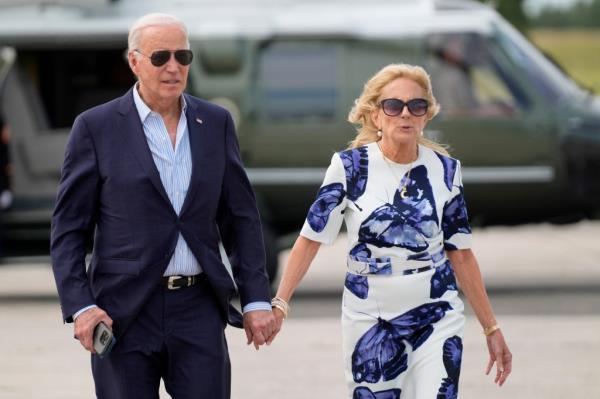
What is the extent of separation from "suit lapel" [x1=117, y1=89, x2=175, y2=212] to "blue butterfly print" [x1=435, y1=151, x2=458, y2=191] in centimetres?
98

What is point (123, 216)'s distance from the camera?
5.18 meters

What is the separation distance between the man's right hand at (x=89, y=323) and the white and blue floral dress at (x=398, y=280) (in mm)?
881

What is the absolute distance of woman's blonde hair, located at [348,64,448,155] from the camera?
571cm

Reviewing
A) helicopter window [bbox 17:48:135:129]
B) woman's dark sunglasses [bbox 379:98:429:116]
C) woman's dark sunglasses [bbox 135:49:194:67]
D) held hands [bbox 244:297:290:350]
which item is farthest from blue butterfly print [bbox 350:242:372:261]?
helicopter window [bbox 17:48:135:129]

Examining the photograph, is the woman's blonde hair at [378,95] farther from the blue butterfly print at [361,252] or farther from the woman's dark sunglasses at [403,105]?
the blue butterfly print at [361,252]

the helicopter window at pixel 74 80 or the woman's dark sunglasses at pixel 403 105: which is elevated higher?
the woman's dark sunglasses at pixel 403 105

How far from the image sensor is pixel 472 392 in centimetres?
885

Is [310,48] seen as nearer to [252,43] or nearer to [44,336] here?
[252,43]

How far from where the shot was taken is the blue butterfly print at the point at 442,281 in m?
5.54

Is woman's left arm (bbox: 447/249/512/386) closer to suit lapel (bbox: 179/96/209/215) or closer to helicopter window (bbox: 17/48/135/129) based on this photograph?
suit lapel (bbox: 179/96/209/215)

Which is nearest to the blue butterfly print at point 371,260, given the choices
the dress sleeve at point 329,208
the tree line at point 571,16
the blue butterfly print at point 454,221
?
the dress sleeve at point 329,208

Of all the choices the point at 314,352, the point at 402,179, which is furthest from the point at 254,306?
the point at 314,352

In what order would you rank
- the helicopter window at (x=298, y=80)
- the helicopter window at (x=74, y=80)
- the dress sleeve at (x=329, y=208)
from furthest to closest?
the helicopter window at (x=74, y=80)
the helicopter window at (x=298, y=80)
the dress sleeve at (x=329, y=208)

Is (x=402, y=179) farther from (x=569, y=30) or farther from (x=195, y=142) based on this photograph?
(x=569, y=30)
